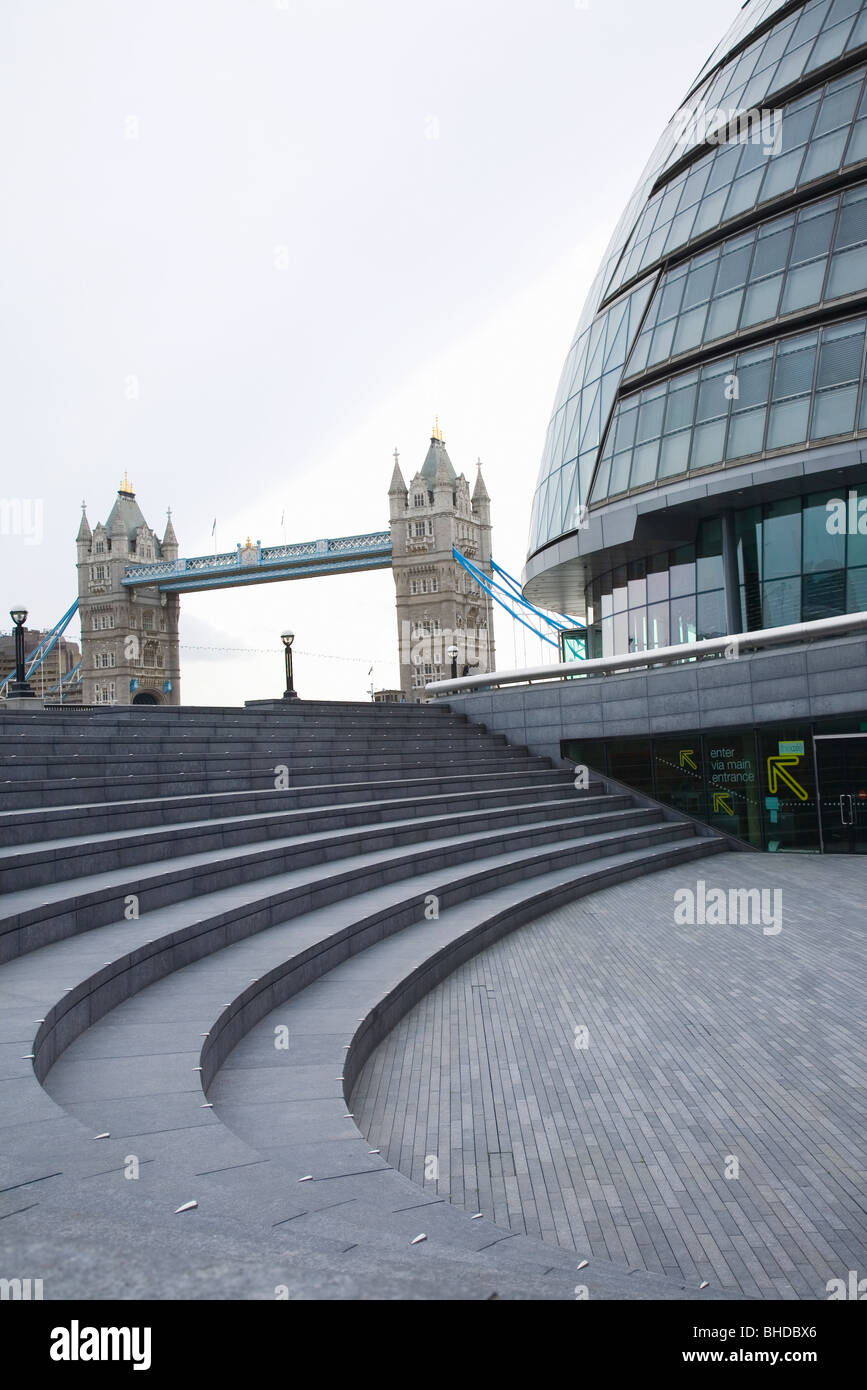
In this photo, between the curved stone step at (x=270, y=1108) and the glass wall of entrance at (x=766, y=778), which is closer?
the curved stone step at (x=270, y=1108)

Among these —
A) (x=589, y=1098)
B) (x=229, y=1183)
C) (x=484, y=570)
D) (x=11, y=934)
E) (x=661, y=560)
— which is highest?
(x=484, y=570)

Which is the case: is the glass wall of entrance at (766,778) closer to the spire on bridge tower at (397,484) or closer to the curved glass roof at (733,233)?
the curved glass roof at (733,233)

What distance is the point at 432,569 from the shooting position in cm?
11938

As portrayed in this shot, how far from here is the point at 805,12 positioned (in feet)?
94.4

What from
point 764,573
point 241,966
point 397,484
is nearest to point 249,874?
point 241,966

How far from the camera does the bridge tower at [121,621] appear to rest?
458 ft

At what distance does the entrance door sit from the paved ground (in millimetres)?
7532

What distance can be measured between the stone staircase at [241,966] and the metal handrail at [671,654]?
369 cm

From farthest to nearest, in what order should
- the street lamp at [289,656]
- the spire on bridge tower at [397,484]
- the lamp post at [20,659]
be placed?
the spire on bridge tower at [397,484], the street lamp at [289,656], the lamp post at [20,659]

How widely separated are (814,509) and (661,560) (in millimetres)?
5131

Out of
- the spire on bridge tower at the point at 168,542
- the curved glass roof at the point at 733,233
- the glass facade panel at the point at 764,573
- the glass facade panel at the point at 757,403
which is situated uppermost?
the spire on bridge tower at the point at 168,542

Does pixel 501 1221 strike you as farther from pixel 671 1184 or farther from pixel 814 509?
pixel 814 509

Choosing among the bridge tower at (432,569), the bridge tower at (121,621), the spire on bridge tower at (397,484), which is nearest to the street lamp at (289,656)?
the bridge tower at (432,569)

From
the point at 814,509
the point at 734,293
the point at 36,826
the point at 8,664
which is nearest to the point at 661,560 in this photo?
the point at 814,509
